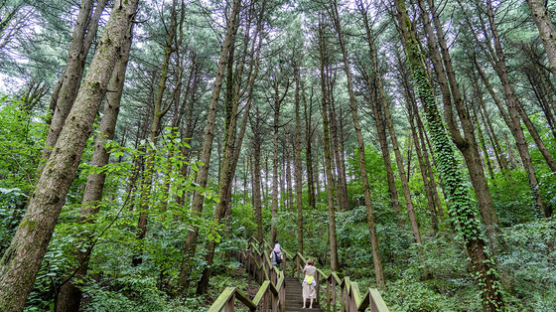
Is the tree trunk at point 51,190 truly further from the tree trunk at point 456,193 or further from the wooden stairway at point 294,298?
the tree trunk at point 456,193

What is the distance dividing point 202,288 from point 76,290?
14.1 feet

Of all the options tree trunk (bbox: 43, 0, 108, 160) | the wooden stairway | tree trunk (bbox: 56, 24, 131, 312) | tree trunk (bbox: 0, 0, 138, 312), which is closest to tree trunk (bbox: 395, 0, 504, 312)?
the wooden stairway

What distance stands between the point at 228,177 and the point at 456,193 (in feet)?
26.8

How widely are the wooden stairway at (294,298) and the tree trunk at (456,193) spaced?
3.96 m

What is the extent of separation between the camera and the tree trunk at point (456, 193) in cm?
525

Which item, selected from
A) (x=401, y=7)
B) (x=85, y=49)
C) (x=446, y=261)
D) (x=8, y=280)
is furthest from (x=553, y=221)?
(x=85, y=49)

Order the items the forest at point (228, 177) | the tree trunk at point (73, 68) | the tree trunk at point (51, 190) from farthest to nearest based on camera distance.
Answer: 1. the tree trunk at point (73, 68)
2. the forest at point (228, 177)
3. the tree trunk at point (51, 190)

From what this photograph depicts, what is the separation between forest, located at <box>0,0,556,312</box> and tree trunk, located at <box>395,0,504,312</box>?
0.04 metres

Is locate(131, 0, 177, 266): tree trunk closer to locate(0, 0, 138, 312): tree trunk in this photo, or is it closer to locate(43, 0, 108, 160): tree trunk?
locate(0, 0, 138, 312): tree trunk

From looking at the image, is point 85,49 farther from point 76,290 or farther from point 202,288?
point 202,288

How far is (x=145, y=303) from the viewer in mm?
5117

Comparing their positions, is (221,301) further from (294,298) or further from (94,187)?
(294,298)

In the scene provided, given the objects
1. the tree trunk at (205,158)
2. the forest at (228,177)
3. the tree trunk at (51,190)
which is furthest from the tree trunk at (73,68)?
the tree trunk at (51,190)

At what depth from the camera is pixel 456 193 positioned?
6.07 meters
